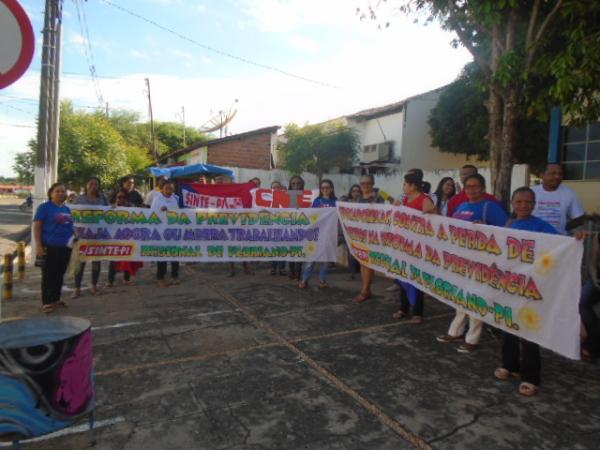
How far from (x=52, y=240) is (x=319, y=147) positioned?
55.7 ft

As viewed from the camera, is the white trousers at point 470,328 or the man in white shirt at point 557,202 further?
the man in white shirt at point 557,202

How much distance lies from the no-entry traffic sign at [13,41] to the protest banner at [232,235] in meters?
4.41

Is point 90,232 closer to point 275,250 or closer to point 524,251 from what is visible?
point 275,250

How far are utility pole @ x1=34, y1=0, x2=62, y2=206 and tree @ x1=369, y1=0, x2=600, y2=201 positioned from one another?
7317mm

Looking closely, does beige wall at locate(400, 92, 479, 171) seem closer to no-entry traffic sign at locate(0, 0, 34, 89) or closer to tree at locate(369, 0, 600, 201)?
tree at locate(369, 0, 600, 201)

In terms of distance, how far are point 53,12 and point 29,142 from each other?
1417cm

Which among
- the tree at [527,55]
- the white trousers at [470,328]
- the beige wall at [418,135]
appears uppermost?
the beige wall at [418,135]

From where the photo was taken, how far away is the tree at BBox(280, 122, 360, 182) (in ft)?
70.9

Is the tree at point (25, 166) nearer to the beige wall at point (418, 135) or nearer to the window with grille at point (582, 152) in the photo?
the beige wall at point (418, 135)

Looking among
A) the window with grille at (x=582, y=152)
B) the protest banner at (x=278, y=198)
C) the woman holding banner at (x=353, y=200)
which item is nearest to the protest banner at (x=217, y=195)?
the protest banner at (x=278, y=198)

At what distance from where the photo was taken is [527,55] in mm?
5875

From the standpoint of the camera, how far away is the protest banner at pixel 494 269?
3.28m

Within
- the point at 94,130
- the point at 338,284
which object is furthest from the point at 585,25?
the point at 94,130

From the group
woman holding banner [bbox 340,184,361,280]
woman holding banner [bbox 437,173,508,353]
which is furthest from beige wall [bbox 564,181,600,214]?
woman holding banner [bbox 437,173,508,353]
